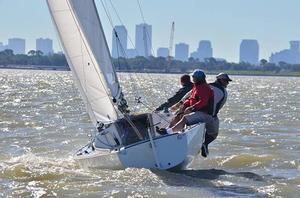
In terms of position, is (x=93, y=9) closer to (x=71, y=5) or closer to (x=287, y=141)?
(x=71, y=5)

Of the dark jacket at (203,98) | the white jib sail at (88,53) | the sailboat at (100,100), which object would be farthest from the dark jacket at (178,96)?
the dark jacket at (203,98)

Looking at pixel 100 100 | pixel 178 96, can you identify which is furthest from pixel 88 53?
pixel 178 96

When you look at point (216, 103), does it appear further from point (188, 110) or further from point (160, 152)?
point (160, 152)

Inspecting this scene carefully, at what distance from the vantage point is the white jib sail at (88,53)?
13797 mm

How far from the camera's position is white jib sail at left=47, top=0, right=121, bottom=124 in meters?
13.8

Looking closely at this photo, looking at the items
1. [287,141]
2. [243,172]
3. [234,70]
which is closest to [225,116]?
[287,141]

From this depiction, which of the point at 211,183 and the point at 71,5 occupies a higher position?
the point at 71,5

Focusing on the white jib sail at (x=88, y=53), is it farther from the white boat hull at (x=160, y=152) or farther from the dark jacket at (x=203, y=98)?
the dark jacket at (x=203, y=98)

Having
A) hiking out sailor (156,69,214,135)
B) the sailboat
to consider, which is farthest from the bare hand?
the sailboat

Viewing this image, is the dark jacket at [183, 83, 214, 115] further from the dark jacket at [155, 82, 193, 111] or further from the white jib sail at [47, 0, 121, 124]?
the white jib sail at [47, 0, 121, 124]

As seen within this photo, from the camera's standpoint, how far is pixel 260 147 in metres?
17.7

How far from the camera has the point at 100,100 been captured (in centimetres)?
1388

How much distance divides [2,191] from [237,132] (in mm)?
11262

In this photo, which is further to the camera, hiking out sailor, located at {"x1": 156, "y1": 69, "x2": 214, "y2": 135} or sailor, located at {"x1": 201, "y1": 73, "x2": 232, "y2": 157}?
sailor, located at {"x1": 201, "y1": 73, "x2": 232, "y2": 157}
